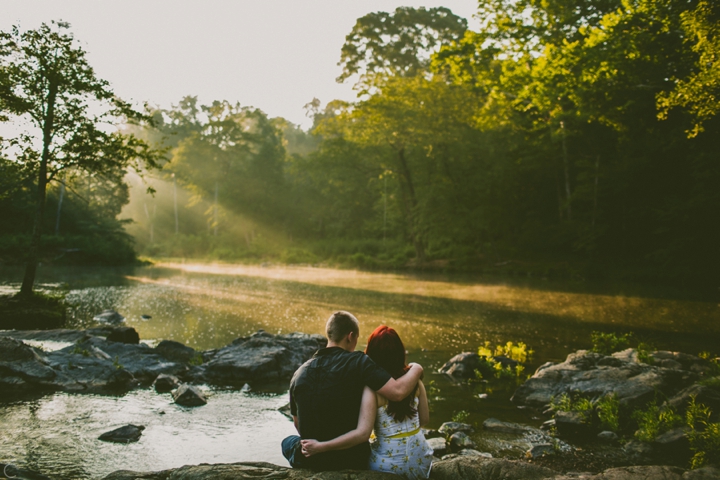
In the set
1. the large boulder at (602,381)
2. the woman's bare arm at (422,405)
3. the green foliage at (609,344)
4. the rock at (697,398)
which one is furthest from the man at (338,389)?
the green foliage at (609,344)

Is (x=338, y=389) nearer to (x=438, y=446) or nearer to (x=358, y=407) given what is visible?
(x=358, y=407)

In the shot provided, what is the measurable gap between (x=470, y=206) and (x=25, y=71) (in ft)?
101

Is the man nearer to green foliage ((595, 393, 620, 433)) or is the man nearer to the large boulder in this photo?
green foliage ((595, 393, 620, 433))

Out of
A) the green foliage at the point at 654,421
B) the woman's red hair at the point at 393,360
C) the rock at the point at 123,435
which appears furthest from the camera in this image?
the green foliage at the point at 654,421

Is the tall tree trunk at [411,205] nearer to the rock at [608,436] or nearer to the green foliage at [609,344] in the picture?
the green foliage at [609,344]

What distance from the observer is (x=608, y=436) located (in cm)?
670

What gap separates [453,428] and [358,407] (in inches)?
143

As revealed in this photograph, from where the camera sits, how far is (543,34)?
19.9m

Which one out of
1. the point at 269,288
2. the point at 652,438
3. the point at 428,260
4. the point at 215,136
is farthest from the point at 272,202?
the point at 652,438

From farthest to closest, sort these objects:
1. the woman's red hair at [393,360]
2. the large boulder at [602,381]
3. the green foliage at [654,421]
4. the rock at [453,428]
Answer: the large boulder at [602,381]
the rock at [453,428]
the green foliage at [654,421]
the woman's red hair at [393,360]

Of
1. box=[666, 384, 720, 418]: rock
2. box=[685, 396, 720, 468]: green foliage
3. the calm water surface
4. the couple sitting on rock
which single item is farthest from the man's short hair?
box=[666, 384, 720, 418]: rock

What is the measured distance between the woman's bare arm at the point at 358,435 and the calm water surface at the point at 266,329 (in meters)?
2.40

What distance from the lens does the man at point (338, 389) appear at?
3828 millimetres

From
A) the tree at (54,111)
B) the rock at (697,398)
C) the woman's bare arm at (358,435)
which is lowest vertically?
the rock at (697,398)
